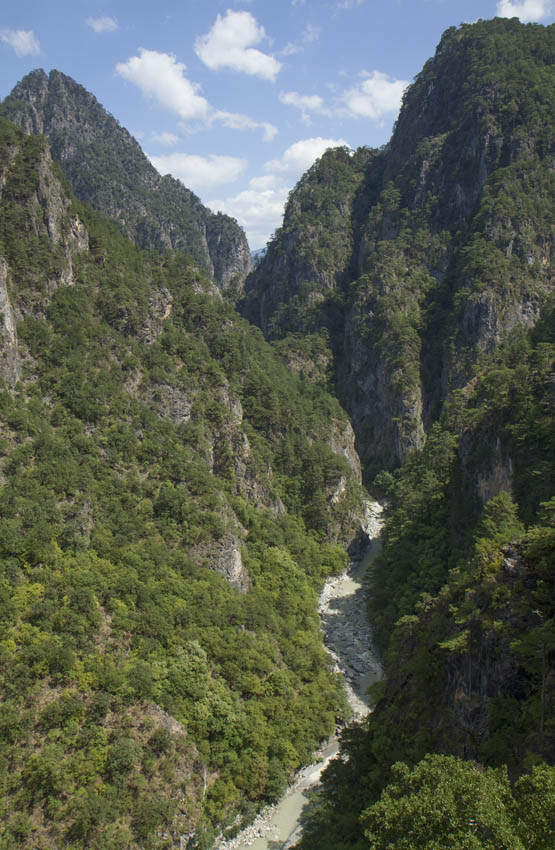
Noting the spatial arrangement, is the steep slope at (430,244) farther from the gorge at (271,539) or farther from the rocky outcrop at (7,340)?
the rocky outcrop at (7,340)

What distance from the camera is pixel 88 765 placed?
107 ft

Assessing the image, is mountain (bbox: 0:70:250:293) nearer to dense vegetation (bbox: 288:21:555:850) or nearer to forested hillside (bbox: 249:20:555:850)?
forested hillside (bbox: 249:20:555:850)

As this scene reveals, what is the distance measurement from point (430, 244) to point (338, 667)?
9615 cm

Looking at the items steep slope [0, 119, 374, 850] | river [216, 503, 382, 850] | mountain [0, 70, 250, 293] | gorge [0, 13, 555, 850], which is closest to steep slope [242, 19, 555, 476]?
gorge [0, 13, 555, 850]

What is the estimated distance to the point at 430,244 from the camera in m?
122

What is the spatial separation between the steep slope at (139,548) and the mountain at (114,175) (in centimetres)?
9152

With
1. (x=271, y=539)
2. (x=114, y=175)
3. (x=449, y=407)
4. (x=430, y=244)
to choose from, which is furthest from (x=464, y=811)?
(x=114, y=175)

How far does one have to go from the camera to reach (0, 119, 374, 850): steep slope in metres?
33.5

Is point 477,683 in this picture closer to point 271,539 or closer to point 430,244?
point 271,539

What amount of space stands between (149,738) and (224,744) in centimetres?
561

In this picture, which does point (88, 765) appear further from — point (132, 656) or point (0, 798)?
point (132, 656)

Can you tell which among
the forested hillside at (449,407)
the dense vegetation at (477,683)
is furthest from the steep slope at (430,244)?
the dense vegetation at (477,683)

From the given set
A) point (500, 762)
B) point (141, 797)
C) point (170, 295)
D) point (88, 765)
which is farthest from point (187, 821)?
point (170, 295)

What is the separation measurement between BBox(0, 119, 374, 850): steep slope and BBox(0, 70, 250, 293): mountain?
300 ft
